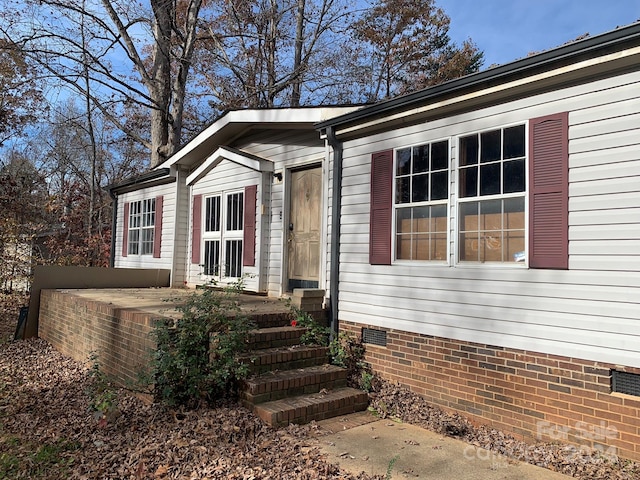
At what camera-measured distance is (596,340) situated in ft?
12.9

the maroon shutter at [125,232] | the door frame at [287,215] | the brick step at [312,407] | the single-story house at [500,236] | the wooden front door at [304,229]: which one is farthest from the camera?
the maroon shutter at [125,232]

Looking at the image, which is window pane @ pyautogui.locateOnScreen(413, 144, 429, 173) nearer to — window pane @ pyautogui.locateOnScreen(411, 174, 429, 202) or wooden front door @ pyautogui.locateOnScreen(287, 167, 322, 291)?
window pane @ pyautogui.locateOnScreen(411, 174, 429, 202)

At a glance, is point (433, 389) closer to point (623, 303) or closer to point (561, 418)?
point (561, 418)

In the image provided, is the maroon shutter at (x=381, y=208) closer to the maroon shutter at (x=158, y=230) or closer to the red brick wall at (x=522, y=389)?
the red brick wall at (x=522, y=389)

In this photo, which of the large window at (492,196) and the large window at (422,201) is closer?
the large window at (492,196)

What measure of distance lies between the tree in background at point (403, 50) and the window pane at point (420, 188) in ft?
49.2

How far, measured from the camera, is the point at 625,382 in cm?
381

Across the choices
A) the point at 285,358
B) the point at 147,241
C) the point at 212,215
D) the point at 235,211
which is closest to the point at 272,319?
the point at 285,358

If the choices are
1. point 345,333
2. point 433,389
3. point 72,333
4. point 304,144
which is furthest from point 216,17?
point 433,389

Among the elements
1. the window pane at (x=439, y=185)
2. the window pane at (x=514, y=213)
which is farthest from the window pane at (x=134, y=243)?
the window pane at (x=514, y=213)

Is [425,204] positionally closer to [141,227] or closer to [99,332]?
[99,332]

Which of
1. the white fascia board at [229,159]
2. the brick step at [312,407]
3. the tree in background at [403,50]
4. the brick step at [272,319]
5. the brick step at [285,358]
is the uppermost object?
the tree in background at [403,50]

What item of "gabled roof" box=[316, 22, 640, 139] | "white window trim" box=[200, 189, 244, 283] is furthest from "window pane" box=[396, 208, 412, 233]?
"white window trim" box=[200, 189, 244, 283]

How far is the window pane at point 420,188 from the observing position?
5414 mm
